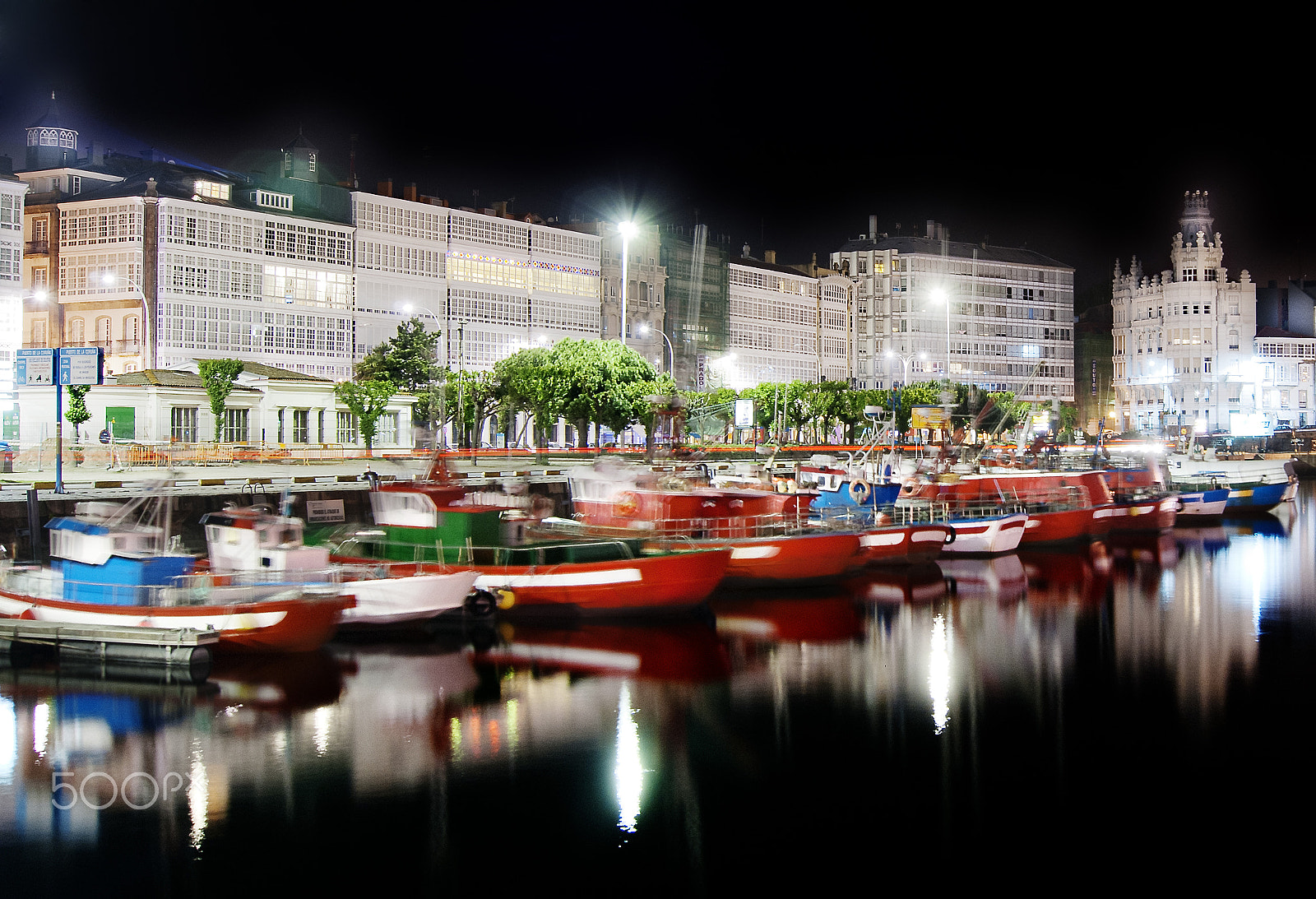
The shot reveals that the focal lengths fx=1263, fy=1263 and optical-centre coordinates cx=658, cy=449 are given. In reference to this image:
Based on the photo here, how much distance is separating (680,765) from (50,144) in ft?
314

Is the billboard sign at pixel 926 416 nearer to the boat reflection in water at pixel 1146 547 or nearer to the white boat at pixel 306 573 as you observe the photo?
the boat reflection in water at pixel 1146 547

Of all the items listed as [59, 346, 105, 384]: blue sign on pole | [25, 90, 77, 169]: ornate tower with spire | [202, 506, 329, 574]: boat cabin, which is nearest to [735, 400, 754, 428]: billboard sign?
[59, 346, 105, 384]: blue sign on pole

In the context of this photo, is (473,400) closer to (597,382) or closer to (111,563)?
(597,382)

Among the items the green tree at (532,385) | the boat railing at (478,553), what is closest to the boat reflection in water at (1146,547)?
the boat railing at (478,553)

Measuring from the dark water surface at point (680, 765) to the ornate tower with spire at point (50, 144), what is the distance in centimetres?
8318

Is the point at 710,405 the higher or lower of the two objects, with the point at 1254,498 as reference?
higher

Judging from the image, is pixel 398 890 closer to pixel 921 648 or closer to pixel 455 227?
pixel 921 648

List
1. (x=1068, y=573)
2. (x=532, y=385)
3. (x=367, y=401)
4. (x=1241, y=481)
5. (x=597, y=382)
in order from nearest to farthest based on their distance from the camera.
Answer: (x=1068, y=573) → (x=1241, y=481) → (x=367, y=401) → (x=597, y=382) → (x=532, y=385)

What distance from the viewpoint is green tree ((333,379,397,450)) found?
75625mm

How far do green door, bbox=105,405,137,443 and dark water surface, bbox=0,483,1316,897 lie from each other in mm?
41399

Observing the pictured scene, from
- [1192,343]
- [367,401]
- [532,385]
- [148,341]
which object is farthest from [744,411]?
[1192,343]

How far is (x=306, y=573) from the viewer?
29266mm

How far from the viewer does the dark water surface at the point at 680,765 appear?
17797mm

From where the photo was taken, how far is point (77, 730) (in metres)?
23.3
